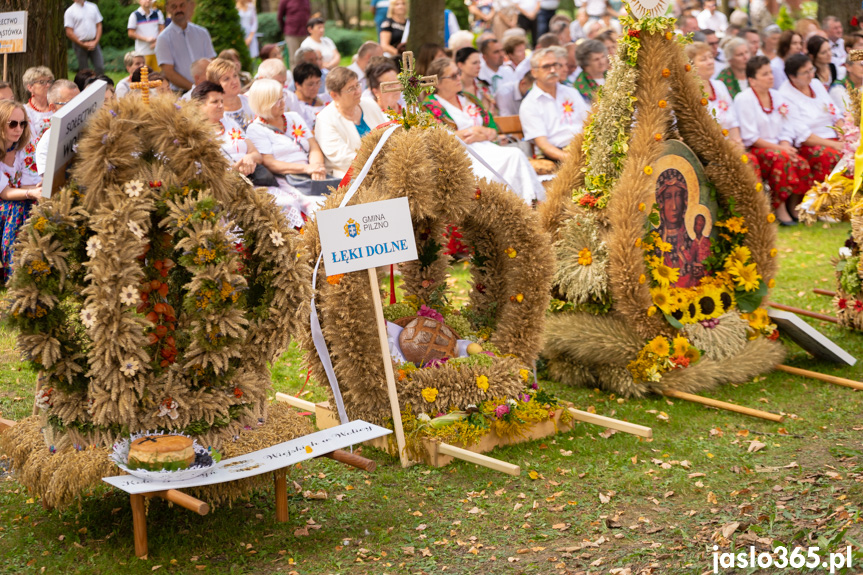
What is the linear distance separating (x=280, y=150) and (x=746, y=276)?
14.8 feet

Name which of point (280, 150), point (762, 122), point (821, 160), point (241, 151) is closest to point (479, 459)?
point (241, 151)

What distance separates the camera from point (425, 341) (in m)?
5.49

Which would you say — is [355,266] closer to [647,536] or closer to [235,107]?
[647,536]

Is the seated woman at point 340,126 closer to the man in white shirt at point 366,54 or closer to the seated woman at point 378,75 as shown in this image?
the seated woman at point 378,75

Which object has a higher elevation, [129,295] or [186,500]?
[129,295]

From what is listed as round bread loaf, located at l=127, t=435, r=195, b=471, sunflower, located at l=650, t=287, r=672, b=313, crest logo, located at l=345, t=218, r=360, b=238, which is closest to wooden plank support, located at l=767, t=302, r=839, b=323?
sunflower, located at l=650, t=287, r=672, b=313

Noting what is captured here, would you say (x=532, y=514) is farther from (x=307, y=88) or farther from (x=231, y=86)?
(x=307, y=88)

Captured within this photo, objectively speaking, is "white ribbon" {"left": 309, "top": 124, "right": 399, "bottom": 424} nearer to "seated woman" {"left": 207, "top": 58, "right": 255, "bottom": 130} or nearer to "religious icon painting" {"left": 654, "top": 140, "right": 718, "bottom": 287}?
"religious icon painting" {"left": 654, "top": 140, "right": 718, "bottom": 287}

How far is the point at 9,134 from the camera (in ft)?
26.1

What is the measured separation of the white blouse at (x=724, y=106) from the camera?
1170cm

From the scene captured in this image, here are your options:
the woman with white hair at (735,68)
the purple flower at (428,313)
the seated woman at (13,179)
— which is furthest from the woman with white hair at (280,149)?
the woman with white hair at (735,68)

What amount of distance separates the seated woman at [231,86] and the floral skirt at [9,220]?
197cm

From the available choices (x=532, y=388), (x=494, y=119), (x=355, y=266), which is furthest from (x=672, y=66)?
(x=494, y=119)

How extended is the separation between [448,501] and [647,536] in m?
0.99
